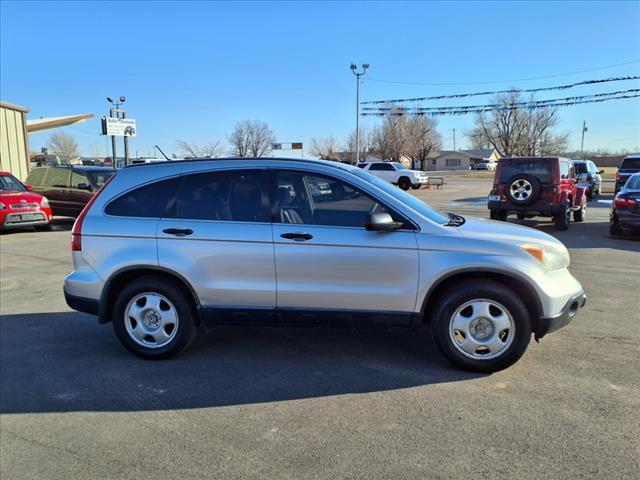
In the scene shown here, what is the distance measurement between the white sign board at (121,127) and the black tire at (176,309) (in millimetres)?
23546

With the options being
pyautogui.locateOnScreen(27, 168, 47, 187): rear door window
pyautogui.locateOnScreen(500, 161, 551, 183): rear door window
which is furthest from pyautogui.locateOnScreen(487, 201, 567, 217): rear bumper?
pyautogui.locateOnScreen(27, 168, 47, 187): rear door window

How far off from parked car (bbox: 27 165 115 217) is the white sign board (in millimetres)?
10722

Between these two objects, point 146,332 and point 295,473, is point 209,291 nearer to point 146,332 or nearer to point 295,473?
point 146,332

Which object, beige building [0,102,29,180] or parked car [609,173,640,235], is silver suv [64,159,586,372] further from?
beige building [0,102,29,180]

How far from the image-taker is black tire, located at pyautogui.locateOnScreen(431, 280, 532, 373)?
3.96m

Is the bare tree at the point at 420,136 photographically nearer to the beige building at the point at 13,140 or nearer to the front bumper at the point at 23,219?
the beige building at the point at 13,140

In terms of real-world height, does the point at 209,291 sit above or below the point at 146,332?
above

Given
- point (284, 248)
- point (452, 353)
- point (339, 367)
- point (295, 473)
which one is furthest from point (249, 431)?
point (452, 353)

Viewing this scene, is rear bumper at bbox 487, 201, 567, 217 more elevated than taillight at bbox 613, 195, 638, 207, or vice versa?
taillight at bbox 613, 195, 638, 207

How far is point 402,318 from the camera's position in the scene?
4117 millimetres

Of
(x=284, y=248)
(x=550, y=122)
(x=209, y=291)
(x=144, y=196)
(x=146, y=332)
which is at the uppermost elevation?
(x=550, y=122)

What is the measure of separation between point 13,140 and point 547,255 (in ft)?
75.8

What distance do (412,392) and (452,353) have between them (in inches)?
20.7

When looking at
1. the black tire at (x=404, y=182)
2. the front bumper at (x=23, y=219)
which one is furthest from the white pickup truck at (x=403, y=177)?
the front bumper at (x=23, y=219)
